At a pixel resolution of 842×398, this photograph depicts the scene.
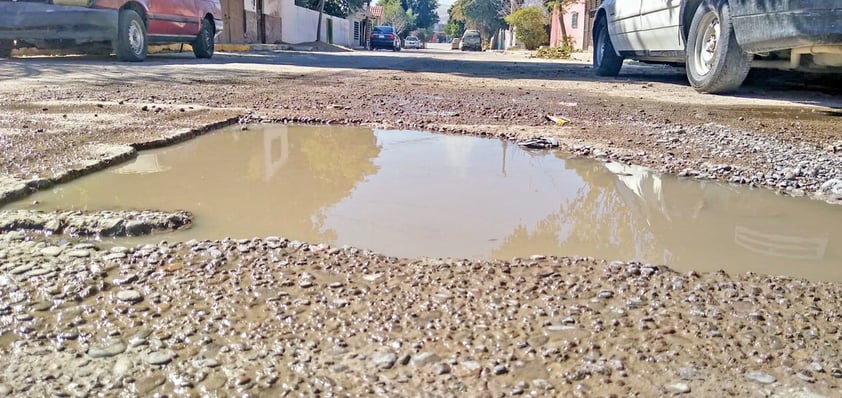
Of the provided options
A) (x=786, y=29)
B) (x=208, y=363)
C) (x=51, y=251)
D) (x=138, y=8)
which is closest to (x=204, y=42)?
(x=138, y=8)

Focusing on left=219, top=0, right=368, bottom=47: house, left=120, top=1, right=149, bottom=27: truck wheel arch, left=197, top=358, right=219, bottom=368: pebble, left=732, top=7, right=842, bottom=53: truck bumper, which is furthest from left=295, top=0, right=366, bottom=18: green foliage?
left=197, top=358, right=219, bottom=368: pebble

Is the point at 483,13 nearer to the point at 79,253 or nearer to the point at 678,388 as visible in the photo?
the point at 79,253

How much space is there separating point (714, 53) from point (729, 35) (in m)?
0.54

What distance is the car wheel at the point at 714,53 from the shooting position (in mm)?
6618

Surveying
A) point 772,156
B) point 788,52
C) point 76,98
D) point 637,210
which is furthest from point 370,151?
point 788,52

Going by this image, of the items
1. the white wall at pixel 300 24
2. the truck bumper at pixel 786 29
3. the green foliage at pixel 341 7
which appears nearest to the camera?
the truck bumper at pixel 786 29

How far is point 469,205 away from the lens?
10.00ft

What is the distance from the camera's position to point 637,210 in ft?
10.1

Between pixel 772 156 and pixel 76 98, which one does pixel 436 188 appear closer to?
pixel 772 156

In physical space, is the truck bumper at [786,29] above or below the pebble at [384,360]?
above

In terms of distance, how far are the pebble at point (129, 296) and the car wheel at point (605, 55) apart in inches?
395

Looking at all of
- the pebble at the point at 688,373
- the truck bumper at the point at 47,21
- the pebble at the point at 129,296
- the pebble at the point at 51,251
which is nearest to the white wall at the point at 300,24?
the truck bumper at the point at 47,21

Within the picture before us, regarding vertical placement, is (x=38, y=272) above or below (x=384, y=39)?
below

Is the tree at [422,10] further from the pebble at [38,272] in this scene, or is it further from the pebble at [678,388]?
the pebble at [678,388]
